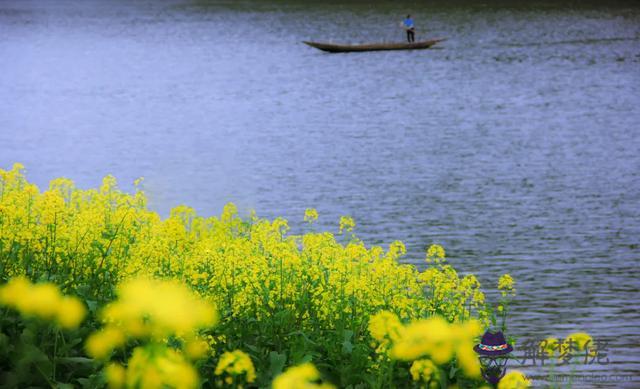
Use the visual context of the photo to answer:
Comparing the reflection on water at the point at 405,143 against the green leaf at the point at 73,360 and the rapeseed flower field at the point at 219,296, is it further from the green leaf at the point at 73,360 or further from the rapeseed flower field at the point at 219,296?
the green leaf at the point at 73,360

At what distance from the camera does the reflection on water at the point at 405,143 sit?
72.3 feet

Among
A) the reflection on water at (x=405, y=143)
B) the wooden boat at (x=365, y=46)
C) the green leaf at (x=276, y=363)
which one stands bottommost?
the reflection on water at (x=405, y=143)

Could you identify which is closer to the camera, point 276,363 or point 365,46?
point 276,363

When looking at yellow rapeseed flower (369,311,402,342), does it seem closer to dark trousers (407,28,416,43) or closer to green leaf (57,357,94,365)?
green leaf (57,357,94,365)

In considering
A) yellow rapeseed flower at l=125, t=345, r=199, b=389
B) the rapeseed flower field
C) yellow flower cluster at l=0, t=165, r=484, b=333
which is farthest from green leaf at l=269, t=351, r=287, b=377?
yellow rapeseed flower at l=125, t=345, r=199, b=389

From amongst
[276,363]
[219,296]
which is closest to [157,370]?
[276,363]

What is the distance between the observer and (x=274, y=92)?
67812mm

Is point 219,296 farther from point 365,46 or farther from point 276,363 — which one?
point 365,46

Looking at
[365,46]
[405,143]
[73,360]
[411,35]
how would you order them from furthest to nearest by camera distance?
[411,35], [365,46], [405,143], [73,360]

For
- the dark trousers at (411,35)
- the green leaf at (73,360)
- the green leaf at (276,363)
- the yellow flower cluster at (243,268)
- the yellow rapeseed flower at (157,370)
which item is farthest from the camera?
the dark trousers at (411,35)

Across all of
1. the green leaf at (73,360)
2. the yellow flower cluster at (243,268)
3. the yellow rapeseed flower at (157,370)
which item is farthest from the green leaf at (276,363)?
the yellow rapeseed flower at (157,370)

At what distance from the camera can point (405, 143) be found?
41.7 metres

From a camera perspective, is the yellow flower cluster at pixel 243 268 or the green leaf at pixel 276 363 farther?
the yellow flower cluster at pixel 243 268

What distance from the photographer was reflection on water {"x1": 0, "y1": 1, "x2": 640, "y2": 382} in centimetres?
2205
